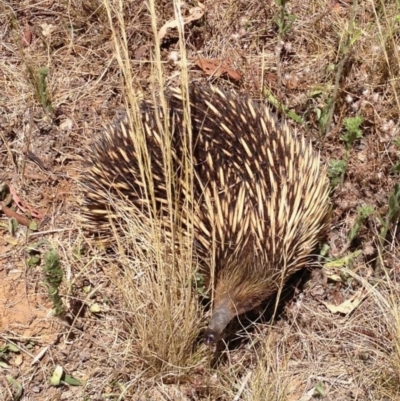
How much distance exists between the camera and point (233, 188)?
2.35m

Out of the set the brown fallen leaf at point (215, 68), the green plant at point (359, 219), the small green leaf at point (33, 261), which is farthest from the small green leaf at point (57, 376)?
the brown fallen leaf at point (215, 68)

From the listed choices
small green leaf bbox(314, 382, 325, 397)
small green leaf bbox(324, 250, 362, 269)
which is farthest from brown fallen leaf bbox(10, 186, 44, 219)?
small green leaf bbox(314, 382, 325, 397)

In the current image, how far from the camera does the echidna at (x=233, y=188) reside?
2186 millimetres

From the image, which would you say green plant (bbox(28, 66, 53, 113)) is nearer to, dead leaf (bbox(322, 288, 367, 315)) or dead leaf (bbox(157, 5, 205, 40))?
dead leaf (bbox(157, 5, 205, 40))

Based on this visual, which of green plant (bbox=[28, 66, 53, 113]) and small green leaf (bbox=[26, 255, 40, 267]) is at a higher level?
green plant (bbox=[28, 66, 53, 113])

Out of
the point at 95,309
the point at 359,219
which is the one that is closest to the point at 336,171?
the point at 359,219

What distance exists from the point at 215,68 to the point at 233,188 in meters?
1.14

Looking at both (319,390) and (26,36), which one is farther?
(26,36)

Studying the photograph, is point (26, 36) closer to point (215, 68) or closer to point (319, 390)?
point (215, 68)

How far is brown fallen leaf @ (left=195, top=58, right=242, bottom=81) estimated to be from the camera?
3262mm

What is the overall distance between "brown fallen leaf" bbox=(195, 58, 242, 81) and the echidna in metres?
0.52

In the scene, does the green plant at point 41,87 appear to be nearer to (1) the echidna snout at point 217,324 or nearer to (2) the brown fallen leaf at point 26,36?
(2) the brown fallen leaf at point 26,36

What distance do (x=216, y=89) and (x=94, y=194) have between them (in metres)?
0.66

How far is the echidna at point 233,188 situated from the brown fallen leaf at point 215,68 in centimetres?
52
